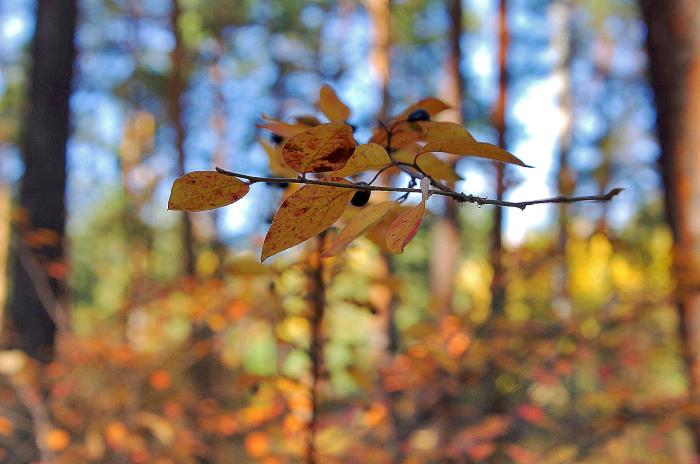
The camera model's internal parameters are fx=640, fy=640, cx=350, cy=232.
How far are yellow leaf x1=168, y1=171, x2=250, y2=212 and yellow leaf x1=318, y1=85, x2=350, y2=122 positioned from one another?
0.30 metres

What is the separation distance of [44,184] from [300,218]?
3796 millimetres

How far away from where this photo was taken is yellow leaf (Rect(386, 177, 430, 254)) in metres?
0.49

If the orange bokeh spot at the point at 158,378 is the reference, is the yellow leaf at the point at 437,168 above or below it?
above

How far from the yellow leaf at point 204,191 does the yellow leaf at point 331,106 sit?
30 cm

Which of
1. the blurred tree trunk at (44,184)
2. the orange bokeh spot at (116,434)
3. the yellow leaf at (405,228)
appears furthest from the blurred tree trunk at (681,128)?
the blurred tree trunk at (44,184)

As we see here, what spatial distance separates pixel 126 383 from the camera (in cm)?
294

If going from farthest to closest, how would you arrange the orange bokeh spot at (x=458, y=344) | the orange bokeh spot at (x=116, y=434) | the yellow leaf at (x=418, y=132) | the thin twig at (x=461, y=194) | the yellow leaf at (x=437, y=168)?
the orange bokeh spot at (x=116, y=434), the orange bokeh spot at (x=458, y=344), the yellow leaf at (x=437, y=168), the yellow leaf at (x=418, y=132), the thin twig at (x=461, y=194)

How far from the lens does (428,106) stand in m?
0.83

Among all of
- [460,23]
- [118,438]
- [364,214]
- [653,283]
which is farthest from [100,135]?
[364,214]

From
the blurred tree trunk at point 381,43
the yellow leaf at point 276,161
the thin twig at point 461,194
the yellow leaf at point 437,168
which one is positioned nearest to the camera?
the thin twig at point 461,194

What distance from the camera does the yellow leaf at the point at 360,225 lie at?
20.8 inches

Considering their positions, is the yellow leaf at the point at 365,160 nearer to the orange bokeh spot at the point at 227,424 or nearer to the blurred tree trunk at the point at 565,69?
the orange bokeh spot at the point at 227,424

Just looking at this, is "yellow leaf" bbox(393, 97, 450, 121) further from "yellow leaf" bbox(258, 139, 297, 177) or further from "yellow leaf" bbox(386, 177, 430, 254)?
"yellow leaf" bbox(386, 177, 430, 254)

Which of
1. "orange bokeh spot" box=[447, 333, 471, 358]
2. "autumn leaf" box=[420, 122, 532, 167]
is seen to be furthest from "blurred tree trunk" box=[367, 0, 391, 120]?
"autumn leaf" box=[420, 122, 532, 167]
